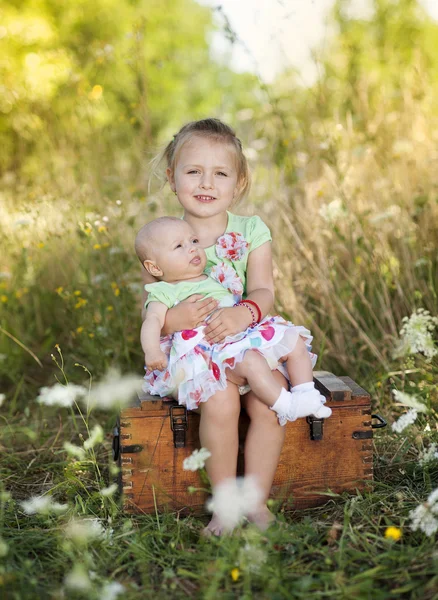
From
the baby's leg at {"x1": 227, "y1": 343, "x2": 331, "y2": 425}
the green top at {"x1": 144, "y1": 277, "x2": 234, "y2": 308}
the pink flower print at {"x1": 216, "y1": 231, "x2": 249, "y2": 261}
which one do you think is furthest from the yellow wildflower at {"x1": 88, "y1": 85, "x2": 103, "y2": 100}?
the baby's leg at {"x1": 227, "y1": 343, "x2": 331, "y2": 425}

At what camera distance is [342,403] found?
2299 mm

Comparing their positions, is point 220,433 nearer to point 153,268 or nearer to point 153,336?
point 153,336

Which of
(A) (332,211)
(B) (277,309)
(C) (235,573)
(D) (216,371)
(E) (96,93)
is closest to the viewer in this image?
(C) (235,573)

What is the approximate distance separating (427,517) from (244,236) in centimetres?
113

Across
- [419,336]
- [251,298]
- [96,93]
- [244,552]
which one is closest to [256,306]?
[251,298]

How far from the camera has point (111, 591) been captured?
1627mm

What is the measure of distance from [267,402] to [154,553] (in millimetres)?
529

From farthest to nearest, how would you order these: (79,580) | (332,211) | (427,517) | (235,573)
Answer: (332,211)
(427,517)
(235,573)
(79,580)

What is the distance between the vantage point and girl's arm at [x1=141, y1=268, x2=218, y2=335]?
2254mm

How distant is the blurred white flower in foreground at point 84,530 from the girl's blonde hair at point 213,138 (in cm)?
123

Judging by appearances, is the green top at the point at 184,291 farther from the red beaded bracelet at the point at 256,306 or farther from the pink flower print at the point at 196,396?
the pink flower print at the point at 196,396

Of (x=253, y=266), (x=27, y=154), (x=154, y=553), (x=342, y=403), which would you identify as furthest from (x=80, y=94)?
(x=27, y=154)

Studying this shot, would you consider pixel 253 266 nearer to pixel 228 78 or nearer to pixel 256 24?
pixel 256 24

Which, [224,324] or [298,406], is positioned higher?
[224,324]
